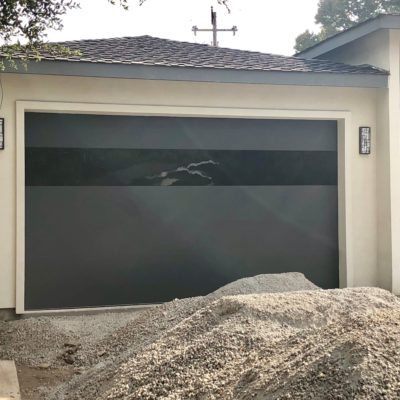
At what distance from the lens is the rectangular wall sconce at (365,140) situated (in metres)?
10.5

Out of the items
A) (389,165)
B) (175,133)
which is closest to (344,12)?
(389,165)

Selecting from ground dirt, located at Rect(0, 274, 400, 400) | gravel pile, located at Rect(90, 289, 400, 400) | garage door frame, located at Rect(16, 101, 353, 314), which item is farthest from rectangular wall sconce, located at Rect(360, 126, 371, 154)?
gravel pile, located at Rect(90, 289, 400, 400)

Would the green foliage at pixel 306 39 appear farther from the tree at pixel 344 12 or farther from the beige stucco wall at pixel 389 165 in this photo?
the beige stucco wall at pixel 389 165

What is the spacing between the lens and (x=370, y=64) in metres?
10.8

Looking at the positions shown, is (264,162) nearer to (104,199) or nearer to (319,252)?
(319,252)

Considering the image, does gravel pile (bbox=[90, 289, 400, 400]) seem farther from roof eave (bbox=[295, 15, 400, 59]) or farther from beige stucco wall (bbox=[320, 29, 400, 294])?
roof eave (bbox=[295, 15, 400, 59])

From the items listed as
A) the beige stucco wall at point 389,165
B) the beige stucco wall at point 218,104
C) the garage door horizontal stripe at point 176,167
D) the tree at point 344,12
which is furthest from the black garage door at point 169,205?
the tree at point 344,12

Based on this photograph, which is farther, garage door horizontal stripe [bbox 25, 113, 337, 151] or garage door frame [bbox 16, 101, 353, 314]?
garage door horizontal stripe [bbox 25, 113, 337, 151]

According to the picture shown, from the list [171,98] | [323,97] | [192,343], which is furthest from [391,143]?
[192,343]

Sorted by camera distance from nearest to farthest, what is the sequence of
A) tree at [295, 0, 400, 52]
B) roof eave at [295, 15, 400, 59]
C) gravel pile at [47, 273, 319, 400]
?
gravel pile at [47, 273, 319, 400] < roof eave at [295, 15, 400, 59] < tree at [295, 0, 400, 52]

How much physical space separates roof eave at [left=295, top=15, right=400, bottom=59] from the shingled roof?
1.95 feet

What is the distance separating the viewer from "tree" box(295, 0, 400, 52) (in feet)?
130

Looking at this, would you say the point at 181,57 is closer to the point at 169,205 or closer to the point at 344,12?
the point at 169,205

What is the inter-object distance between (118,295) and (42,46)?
4158 millimetres
